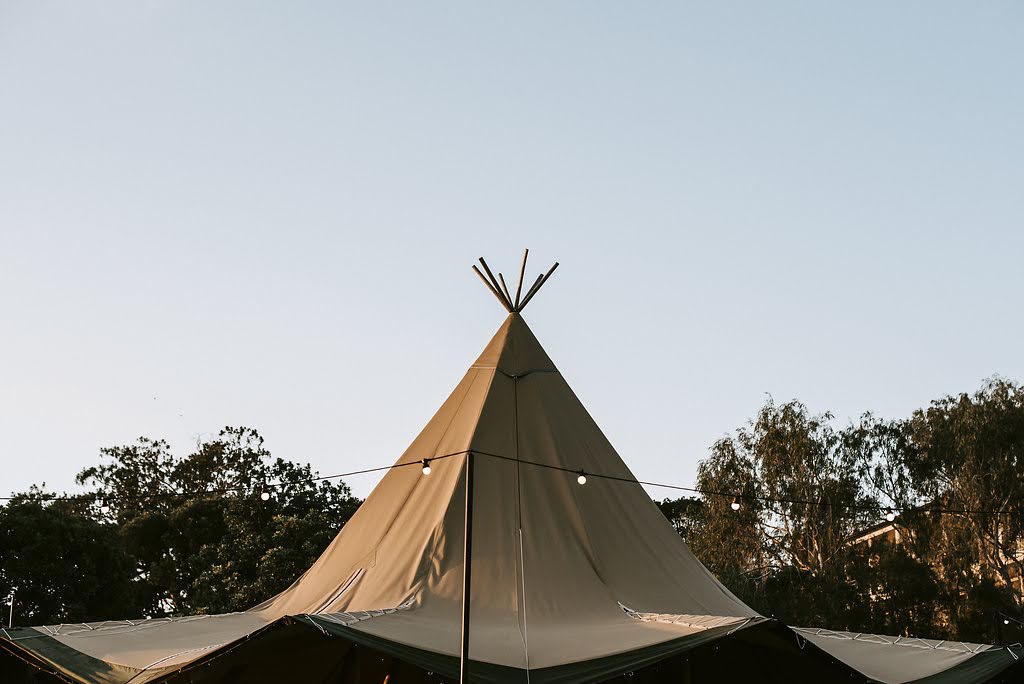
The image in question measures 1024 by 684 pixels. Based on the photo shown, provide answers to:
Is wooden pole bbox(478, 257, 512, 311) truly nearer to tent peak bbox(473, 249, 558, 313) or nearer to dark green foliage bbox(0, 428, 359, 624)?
tent peak bbox(473, 249, 558, 313)

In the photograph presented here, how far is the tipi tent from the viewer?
23.5ft

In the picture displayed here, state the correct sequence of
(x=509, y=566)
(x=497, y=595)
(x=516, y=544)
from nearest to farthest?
(x=497, y=595) < (x=509, y=566) < (x=516, y=544)

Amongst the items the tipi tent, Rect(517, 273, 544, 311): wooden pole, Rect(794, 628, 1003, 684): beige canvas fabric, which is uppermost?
Rect(517, 273, 544, 311): wooden pole

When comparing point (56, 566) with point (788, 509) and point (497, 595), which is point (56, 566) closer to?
point (497, 595)

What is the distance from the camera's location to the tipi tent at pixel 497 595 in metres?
7.16

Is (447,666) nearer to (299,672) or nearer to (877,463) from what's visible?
(299,672)

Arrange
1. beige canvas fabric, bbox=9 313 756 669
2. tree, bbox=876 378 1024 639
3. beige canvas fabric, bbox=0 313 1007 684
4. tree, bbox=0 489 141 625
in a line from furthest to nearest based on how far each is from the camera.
Answer: tree, bbox=876 378 1024 639
tree, bbox=0 489 141 625
beige canvas fabric, bbox=9 313 756 669
beige canvas fabric, bbox=0 313 1007 684

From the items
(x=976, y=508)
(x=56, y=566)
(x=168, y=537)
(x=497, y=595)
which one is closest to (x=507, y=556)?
(x=497, y=595)

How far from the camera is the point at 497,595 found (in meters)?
8.42

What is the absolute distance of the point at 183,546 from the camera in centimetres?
2739

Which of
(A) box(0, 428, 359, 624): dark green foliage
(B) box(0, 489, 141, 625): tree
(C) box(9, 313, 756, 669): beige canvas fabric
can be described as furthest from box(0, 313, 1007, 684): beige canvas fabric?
(B) box(0, 489, 141, 625): tree

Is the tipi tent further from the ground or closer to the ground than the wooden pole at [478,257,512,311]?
closer to the ground

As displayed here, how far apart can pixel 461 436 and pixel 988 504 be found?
664 inches

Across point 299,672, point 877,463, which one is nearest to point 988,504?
point 877,463
